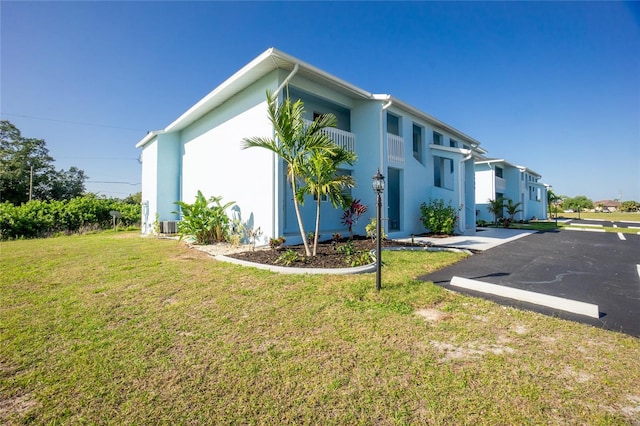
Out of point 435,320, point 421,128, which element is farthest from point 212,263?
point 421,128

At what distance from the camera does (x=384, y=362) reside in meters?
2.61

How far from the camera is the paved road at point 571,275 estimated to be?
3.88 metres

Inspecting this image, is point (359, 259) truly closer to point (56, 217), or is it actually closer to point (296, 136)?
point (296, 136)

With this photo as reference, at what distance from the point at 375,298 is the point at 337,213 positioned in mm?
8037

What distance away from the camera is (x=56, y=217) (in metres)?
14.0

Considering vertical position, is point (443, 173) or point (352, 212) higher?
point (443, 173)

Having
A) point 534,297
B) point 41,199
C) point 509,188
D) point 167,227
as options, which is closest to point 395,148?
point 534,297

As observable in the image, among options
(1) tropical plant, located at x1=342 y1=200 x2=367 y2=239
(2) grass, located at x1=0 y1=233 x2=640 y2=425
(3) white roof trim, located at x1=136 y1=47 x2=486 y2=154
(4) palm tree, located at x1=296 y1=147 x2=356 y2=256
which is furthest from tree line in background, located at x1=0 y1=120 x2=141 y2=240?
(4) palm tree, located at x1=296 y1=147 x2=356 y2=256

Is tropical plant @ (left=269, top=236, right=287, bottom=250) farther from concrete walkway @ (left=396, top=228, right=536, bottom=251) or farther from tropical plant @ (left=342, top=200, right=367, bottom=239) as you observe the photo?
concrete walkway @ (left=396, top=228, right=536, bottom=251)

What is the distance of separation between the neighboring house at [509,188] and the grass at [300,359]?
20.8 m

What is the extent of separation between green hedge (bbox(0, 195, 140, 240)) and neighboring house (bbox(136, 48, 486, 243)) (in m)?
2.96

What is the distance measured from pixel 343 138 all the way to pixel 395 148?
98.6 inches

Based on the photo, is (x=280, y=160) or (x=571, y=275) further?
(x=280, y=160)

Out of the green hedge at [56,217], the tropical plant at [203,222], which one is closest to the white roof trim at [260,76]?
the tropical plant at [203,222]
